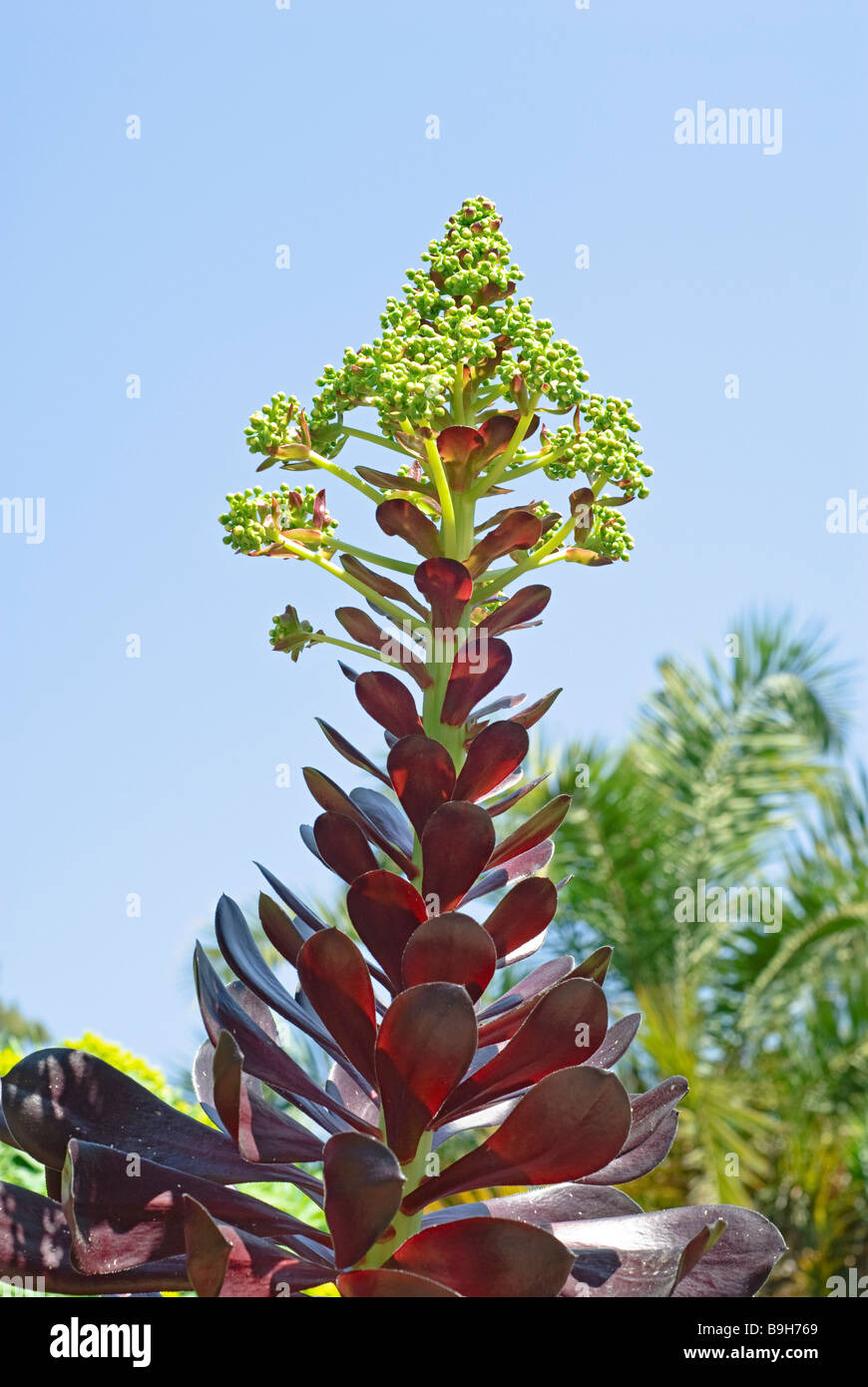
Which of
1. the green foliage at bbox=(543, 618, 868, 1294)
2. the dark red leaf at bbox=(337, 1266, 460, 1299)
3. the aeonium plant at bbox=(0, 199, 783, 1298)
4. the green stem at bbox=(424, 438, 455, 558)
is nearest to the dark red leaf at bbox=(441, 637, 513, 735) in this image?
the aeonium plant at bbox=(0, 199, 783, 1298)

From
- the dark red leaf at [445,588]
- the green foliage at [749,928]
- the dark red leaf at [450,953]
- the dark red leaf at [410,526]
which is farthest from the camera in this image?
the green foliage at [749,928]

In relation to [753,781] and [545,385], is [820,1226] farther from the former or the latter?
[545,385]

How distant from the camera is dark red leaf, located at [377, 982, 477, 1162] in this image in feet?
4.75

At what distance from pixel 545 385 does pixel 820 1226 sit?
9197 mm

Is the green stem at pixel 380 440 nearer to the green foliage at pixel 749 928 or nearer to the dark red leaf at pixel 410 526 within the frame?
the dark red leaf at pixel 410 526

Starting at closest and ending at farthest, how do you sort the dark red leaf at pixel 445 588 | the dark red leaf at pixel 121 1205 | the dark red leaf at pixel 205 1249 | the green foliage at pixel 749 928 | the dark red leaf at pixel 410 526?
the dark red leaf at pixel 205 1249 → the dark red leaf at pixel 121 1205 → the dark red leaf at pixel 445 588 → the dark red leaf at pixel 410 526 → the green foliage at pixel 749 928

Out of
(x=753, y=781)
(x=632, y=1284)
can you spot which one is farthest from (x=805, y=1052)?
(x=632, y=1284)

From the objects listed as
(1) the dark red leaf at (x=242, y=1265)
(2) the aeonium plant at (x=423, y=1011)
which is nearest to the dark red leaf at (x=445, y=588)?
(2) the aeonium plant at (x=423, y=1011)

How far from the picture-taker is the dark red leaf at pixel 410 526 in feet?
6.63

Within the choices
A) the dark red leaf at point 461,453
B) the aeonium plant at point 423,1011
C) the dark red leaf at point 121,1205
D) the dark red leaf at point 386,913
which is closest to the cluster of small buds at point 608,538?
the aeonium plant at point 423,1011

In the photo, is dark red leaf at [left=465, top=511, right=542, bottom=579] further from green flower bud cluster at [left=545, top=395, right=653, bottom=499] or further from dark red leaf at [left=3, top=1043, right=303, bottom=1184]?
dark red leaf at [left=3, top=1043, right=303, bottom=1184]

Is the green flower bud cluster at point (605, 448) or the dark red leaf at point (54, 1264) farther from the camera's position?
the green flower bud cluster at point (605, 448)

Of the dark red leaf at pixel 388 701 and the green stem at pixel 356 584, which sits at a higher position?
the green stem at pixel 356 584

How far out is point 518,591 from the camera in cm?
205
